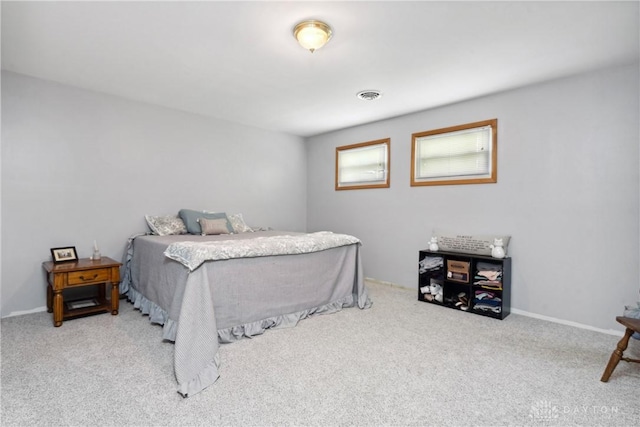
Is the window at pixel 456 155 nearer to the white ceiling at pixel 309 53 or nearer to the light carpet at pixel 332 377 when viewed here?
the white ceiling at pixel 309 53

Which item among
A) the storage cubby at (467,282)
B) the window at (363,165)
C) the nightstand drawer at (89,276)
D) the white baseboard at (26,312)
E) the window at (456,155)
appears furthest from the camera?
the window at (363,165)

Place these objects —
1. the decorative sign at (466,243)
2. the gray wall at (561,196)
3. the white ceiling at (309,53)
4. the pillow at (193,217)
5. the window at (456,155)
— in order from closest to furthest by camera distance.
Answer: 1. the white ceiling at (309,53)
2. the gray wall at (561,196)
3. the decorative sign at (466,243)
4. the window at (456,155)
5. the pillow at (193,217)

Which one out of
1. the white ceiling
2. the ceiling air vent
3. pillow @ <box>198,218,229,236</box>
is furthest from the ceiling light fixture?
pillow @ <box>198,218,229,236</box>

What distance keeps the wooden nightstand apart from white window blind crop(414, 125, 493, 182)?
12.1 ft

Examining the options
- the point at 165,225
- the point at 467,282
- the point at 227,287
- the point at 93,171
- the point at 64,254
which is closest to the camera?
the point at 227,287

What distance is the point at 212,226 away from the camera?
→ 391 centimetres

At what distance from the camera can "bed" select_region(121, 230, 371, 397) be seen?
7.13 ft

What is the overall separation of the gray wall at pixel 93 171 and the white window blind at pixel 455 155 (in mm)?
2523

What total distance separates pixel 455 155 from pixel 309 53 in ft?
7.28

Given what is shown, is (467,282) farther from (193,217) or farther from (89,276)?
(89,276)

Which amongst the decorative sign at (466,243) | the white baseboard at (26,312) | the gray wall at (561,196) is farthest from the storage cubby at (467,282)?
the white baseboard at (26,312)

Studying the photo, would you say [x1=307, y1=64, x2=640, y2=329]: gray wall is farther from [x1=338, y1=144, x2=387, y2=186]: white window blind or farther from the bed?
the bed

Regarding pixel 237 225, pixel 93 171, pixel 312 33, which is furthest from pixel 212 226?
pixel 312 33

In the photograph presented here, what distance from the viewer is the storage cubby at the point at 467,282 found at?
3.27 meters
